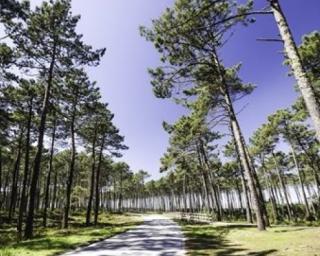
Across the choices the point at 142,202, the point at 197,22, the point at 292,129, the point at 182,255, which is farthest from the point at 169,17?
the point at 142,202

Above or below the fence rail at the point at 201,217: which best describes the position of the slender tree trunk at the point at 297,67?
above

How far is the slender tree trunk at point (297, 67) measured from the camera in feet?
23.6

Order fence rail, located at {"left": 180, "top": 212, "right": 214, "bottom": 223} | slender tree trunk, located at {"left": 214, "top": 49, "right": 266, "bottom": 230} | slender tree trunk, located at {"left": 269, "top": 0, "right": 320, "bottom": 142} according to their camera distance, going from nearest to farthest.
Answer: slender tree trunk, located at {"left": 269, "top": 0, "right": 320, "bottom": 142} → slender tree trunk, located at {"left": 214, "top": 49, "right": 266, "bottom": 230} → fence rail, located at {"left": 180, "top": 212, "right": 214, "bottom": 223}

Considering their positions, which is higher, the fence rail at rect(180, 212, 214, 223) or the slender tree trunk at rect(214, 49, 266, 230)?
the slender tree trunk at rect(214, 49, 266, 230)

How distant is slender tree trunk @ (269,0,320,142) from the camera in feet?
23.6

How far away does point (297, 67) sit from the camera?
7.80 m

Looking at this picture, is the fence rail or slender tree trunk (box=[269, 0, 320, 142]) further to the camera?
the fence rail

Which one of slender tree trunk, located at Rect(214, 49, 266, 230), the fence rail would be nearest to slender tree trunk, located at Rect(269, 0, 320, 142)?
slender tree trunk, located at Rect(214, 49, 266, 230)

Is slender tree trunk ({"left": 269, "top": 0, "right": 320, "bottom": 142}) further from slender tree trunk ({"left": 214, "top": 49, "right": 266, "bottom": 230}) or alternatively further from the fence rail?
the fence rail

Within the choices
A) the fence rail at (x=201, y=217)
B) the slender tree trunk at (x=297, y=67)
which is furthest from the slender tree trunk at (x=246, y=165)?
the fence rail at (x=201, y=217)

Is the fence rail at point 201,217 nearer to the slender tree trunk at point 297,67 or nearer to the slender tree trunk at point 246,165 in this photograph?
the slender tree trunk at point 246,165

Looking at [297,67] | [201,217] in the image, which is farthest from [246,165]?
[201,217]

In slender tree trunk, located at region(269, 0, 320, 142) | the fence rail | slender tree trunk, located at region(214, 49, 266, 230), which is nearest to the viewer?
slender tree trunk, located at region(269, 0, 320, 142)

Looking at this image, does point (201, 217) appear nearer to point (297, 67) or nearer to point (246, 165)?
point (246, 165)
